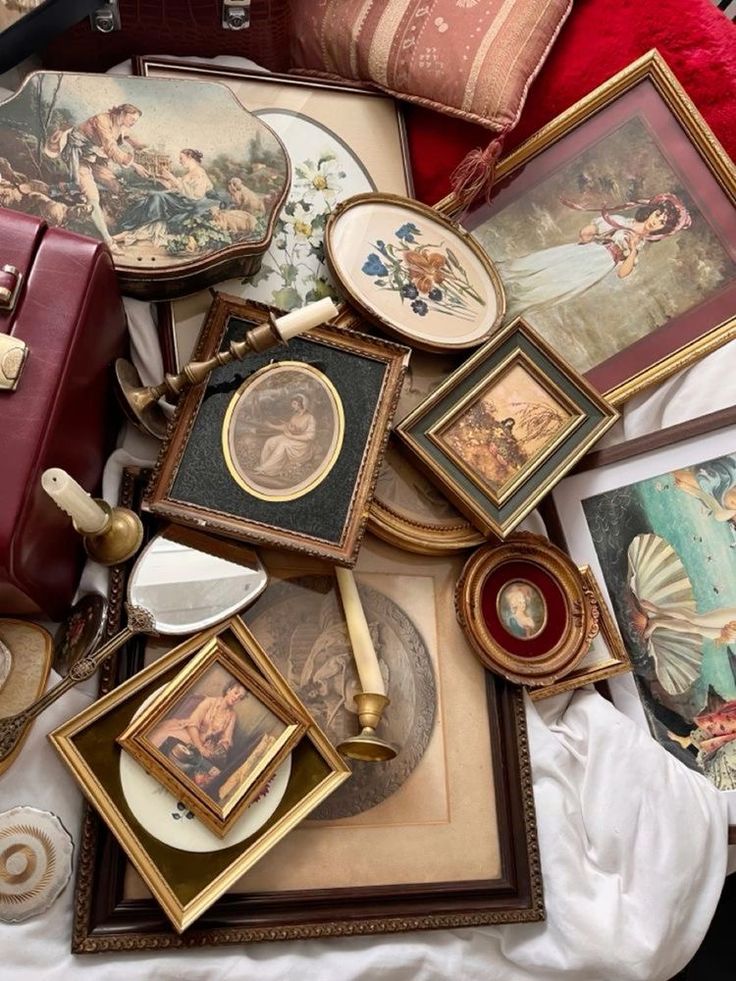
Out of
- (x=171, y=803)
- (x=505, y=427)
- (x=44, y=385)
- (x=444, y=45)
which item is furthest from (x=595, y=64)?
(x=171, y=803)

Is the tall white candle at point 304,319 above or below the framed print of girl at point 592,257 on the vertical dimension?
below

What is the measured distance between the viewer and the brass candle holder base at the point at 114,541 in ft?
3.91

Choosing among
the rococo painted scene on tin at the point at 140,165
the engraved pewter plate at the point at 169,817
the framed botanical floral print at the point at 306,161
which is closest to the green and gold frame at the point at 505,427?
the framed botanical floral print at the point at 306,161

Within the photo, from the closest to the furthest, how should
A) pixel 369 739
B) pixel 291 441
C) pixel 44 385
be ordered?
pixel 44 385
pixel 369 739
pixel 291 441

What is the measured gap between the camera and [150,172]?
1.30 m

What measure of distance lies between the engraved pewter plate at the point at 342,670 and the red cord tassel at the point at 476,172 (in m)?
0.78

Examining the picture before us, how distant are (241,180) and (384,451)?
19.7 inches

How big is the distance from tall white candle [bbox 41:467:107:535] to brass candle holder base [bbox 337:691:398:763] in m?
0.45

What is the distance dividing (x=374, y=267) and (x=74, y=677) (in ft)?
2.67

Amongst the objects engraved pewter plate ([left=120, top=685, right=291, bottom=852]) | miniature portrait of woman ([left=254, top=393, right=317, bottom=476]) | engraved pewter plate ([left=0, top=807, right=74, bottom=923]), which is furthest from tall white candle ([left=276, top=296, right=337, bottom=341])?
engraved pewter plate ([left=0, top=807, right=74, bottom=923])

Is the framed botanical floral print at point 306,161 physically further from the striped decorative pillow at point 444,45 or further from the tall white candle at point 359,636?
the tall white candle at point 359,636

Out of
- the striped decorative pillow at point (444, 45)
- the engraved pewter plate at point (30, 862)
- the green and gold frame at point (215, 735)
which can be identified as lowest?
the engraved pewter plate at point (30, 862)

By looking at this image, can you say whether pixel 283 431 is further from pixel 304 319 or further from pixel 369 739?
pixel 369 739

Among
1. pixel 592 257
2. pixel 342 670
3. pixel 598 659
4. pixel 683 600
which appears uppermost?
pixel 592 257
